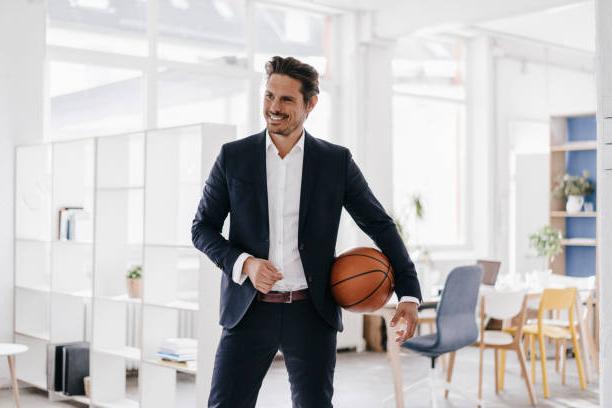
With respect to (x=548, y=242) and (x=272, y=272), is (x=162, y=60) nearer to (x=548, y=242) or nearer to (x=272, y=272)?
(x=548, y=242)

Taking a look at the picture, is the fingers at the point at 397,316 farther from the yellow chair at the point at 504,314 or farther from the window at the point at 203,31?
the window at the point at 203,31

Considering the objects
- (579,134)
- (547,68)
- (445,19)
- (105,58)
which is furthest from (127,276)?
(547,68)

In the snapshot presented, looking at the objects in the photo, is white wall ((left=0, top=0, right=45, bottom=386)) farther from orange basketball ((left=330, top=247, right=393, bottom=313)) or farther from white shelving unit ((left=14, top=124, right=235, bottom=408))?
orange basketball ((left=330, top=247, right=393, bottom=313))

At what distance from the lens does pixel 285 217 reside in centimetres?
268

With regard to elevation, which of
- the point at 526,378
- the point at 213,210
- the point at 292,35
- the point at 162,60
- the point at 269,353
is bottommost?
the point at 526,378

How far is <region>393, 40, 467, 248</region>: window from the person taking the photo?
8.94 m

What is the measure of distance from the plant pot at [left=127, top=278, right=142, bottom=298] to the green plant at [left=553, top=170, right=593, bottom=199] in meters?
4.53

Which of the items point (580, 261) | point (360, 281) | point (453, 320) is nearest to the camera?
point (360, 281)

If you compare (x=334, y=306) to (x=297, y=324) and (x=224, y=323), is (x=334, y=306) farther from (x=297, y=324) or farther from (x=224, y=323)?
(x=224, y=323)

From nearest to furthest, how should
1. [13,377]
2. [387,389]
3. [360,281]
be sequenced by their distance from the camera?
[360,281] < [13,377] < [387,389]

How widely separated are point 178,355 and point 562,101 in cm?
722

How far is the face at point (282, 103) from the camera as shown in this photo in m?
2.62

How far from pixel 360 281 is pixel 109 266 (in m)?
2.83

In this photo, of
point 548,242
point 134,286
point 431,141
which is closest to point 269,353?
point 134,286
